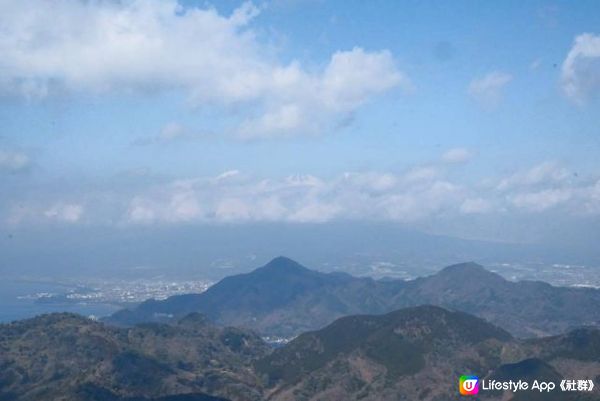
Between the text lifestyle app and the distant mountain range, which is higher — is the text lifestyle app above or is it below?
below

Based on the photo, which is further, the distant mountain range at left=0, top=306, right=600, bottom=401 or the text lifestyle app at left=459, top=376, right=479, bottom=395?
the distant mountain range at left=0, top=306, right=600, bottom=401

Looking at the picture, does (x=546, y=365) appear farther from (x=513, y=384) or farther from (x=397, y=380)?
(x=397, y=380)

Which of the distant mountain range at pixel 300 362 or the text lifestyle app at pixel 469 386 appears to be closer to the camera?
the text lifestyle app at pixel 469 386

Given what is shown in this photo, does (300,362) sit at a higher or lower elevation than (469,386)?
higher

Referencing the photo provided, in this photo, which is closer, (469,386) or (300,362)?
(469,386)
